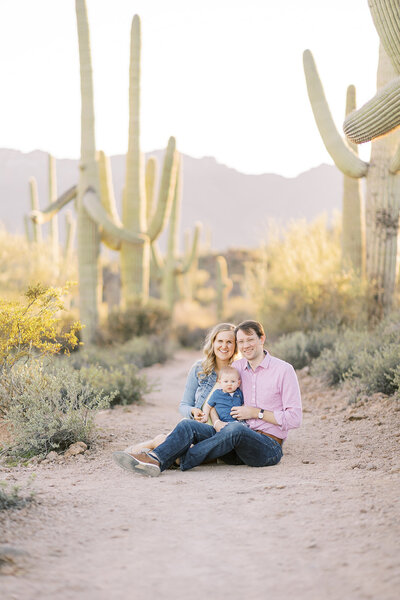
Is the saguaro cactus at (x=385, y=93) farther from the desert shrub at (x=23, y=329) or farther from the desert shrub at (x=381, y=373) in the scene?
the desert shrub at (x=23, y=329)

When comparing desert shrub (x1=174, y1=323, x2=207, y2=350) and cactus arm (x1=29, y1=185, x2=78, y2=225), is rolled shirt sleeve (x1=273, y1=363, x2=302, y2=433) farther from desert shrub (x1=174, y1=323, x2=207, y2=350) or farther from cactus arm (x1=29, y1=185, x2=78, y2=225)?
desert shrub (x1=174, y1=323, x2=207, y2=350)

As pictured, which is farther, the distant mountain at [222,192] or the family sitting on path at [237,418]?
the distant mountain at [222,192]

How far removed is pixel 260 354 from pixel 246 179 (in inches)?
4852

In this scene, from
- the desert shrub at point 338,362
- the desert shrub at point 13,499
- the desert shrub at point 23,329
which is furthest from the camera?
the desert shrub at point 338,362

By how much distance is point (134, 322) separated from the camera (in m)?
17.7

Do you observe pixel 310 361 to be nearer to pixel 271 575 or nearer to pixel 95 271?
pixel 95 271

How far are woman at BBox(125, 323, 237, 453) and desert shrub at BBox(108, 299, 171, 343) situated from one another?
37.2 feet

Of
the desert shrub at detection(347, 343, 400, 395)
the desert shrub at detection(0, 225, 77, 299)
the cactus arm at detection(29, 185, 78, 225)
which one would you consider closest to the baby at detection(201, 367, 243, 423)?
the desert shrub at detection(347, 343, 400, 395)

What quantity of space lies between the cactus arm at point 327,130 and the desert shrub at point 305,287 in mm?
2174

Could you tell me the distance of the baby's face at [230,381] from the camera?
5.49 m

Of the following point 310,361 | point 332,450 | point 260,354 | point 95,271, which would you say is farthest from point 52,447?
point 95,271

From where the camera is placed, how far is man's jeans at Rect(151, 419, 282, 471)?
17.1ft

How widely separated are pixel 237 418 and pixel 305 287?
8675 millimetres

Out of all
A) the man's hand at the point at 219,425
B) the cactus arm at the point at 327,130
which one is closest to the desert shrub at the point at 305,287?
the cactus arm at the point at 327,130
